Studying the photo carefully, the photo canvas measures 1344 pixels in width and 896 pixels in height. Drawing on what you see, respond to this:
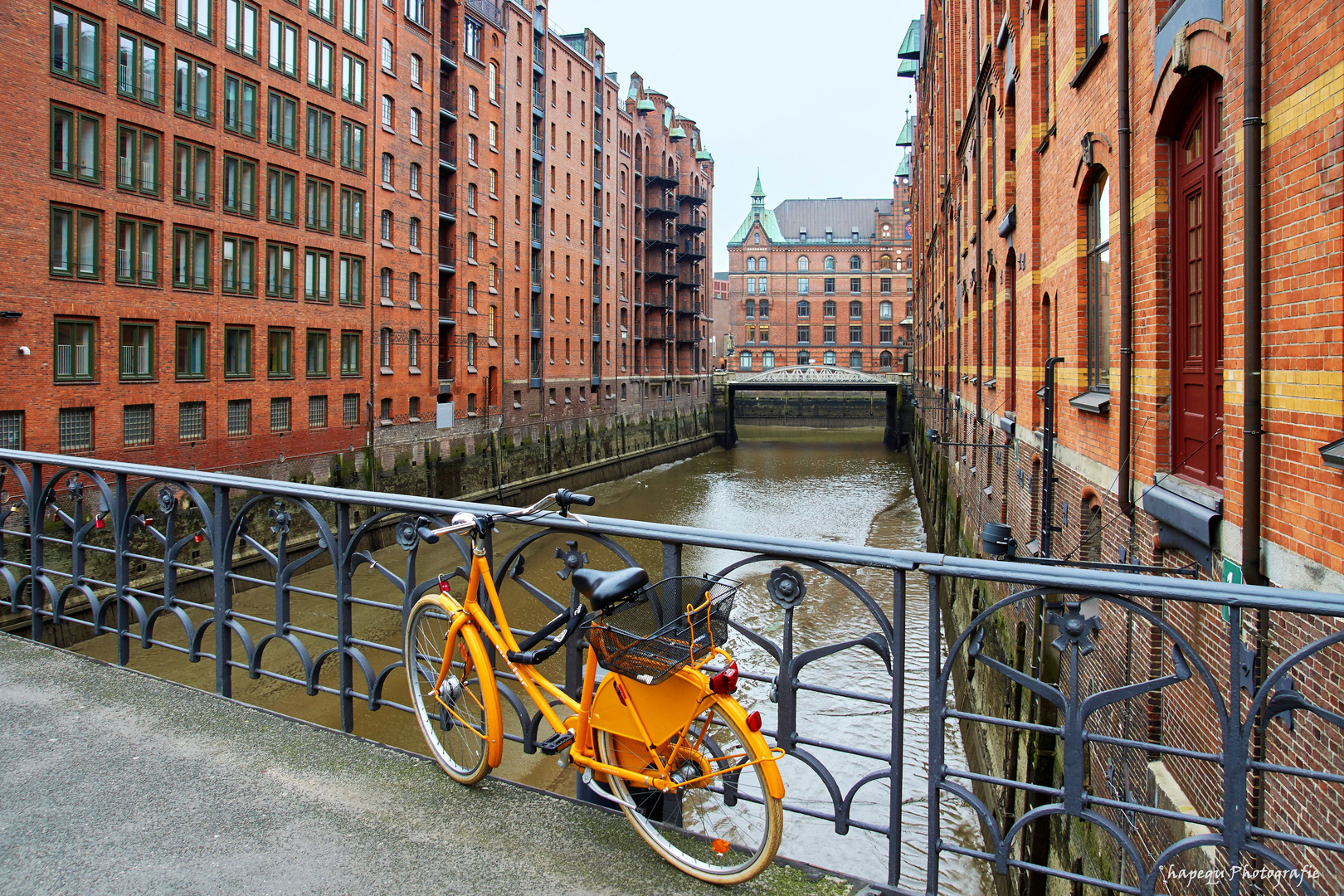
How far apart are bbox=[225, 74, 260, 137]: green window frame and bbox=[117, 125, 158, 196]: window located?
103 inches

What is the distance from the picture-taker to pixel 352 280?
29250 millimetres

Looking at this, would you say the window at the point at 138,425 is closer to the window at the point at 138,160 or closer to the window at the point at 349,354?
the window at the point at 138,160

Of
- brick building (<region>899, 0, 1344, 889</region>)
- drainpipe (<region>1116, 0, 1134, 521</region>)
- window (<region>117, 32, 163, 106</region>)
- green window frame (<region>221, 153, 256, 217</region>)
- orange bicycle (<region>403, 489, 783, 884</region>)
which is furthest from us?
green window frame (<region>221, 153, 256, 217</region>)

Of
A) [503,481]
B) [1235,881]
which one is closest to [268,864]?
[1235,881]

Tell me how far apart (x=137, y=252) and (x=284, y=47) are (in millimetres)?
8102

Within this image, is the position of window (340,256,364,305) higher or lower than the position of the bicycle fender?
higher

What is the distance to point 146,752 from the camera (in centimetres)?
380

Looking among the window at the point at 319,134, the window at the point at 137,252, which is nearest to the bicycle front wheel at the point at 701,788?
the window at the point at 137,252

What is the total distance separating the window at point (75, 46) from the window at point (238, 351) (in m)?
6.47

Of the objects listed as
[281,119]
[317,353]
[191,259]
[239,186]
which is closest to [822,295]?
[317,353]

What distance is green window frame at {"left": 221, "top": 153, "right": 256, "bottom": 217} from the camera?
78.8ft

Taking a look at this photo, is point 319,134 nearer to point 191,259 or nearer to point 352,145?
point 352,145

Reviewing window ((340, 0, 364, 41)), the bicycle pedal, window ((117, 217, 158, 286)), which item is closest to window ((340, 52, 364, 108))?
window ((340, 0, 364, 41))

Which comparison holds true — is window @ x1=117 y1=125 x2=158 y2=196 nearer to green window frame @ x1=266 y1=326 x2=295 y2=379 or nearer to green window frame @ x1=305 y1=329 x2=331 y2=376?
green window frame @ x1=266 y1=326 x2=295 y2=379
